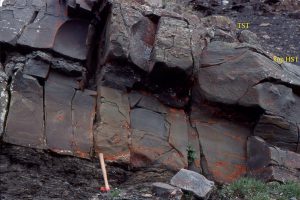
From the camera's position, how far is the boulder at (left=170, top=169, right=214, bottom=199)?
5828 mm

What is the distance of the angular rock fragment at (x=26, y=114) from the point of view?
6.38 metres

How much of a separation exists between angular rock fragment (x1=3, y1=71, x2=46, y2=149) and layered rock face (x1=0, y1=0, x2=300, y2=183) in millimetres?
14

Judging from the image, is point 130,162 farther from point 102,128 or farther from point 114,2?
point 114,2

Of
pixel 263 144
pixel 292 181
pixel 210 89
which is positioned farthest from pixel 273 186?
pixel 210 89

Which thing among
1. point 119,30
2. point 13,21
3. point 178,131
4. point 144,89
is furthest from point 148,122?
point 13,21

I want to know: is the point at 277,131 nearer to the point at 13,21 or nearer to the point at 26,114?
the point at 26,114

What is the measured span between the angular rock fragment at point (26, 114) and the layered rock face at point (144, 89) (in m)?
0.01

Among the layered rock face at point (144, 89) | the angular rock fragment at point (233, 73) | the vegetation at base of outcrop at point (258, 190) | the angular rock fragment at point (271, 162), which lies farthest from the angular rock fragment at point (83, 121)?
the angular rock fragment at point (271, 162)

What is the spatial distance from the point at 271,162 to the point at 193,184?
146 cm

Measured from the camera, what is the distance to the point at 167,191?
5.78 metres

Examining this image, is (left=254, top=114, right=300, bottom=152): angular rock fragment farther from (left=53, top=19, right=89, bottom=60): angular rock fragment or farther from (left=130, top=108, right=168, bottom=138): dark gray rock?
(left=53, top=19, right=89, bottom=60): angular rock fragment

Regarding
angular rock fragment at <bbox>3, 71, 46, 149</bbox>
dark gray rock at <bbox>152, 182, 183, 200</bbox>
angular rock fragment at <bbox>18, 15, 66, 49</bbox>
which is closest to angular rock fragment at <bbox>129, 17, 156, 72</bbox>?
angular rock fragment at <bbox>18, 15, 66, 49</bbox>

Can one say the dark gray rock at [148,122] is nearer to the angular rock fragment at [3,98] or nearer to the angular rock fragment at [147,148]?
the angular rock fragment at [147,148]

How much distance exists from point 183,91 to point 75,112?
1.50 m
